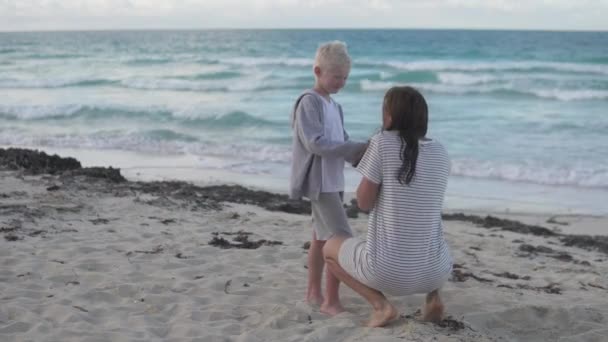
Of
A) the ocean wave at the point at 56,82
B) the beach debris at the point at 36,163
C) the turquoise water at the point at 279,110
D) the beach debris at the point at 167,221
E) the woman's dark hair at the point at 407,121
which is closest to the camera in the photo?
the woman's dark hair at the point at 407,121

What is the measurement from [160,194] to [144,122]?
9.50 meters

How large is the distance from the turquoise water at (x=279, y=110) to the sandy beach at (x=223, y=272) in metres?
3.29

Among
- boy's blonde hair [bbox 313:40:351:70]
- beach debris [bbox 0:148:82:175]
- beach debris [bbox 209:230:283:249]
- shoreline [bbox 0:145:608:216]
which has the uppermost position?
boy's blonde hair [bbox 313:40:351:70]

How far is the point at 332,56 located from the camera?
3557 millimetres

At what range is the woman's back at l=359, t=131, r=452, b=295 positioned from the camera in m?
3.29

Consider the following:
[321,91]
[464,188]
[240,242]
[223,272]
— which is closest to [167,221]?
[240,242]

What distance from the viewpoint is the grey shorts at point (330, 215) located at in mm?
3744

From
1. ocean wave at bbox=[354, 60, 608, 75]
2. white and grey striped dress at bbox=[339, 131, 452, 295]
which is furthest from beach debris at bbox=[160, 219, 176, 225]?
ocean wave at bbox=[354, 60, 608, 75]

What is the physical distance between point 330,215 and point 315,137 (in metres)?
0.49

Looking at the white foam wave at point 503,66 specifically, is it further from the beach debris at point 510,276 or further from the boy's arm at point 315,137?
the boy's arm at point 315,137

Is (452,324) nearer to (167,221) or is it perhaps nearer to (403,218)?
(403,218)

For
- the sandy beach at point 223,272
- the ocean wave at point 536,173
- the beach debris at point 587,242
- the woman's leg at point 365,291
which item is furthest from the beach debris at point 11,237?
the ocean wave at point 536,173

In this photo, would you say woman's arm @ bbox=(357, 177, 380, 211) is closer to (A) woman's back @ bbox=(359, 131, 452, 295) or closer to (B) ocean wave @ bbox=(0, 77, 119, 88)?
(A) woman's back @ bbox=(359, 131, 452, 295)

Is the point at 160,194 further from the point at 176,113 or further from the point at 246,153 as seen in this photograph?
the point at 176,113
